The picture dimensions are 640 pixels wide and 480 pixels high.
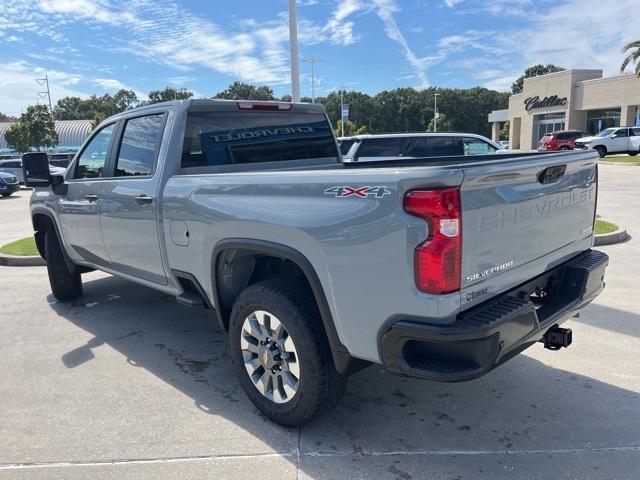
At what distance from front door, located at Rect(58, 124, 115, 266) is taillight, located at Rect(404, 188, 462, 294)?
320 centimetres

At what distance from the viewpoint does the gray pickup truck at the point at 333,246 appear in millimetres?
2396

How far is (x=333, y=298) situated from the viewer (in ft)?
8.88

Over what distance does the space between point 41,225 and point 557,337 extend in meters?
5.37

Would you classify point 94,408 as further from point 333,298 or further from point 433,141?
point 433,141

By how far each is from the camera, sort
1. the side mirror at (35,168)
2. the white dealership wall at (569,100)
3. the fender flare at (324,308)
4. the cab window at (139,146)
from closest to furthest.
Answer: the fender flare at (324,308), the cab window at (139,146), the side mirror at (35,168), the white dealership wall at (569,100)

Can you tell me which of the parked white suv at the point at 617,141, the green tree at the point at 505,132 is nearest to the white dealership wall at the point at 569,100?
the parked white suv at the point at 617,141

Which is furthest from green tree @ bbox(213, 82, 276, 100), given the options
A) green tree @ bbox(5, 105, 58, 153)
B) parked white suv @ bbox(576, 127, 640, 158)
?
parked white suv @ bbox(576, 127, 640, 158)

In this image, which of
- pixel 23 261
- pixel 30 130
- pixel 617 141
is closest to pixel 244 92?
pixel 30 130

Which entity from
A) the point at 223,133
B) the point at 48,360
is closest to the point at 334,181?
the point at 223,133

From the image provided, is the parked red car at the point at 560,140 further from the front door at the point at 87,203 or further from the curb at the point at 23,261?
the front door at the point at 87,203

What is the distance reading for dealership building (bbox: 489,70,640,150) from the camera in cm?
4078

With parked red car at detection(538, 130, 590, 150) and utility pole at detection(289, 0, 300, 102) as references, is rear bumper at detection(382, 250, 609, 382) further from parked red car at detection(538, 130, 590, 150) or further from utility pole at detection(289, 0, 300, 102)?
parked red car at detection(538, 130, 590, 150)

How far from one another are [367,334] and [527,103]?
5623 centimetres

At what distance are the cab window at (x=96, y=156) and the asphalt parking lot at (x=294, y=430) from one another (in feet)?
4.92
